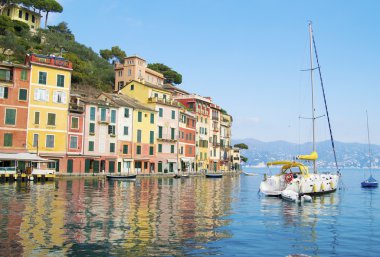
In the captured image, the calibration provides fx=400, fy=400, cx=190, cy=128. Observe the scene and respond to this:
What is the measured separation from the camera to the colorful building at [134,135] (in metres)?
67.0

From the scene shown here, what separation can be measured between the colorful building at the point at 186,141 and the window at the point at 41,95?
1195 inches

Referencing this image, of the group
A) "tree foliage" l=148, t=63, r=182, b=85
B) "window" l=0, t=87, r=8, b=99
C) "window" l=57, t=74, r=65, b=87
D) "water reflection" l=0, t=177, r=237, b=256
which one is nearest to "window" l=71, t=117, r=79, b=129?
"window" l=57, t=74, r=65, b=87

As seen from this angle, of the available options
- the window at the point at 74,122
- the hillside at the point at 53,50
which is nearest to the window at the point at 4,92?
the window at the point at 74,122

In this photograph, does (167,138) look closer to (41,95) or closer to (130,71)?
(130,71)

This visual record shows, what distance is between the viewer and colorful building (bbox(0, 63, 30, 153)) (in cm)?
5244

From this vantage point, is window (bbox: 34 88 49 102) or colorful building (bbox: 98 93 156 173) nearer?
window (bbox: 34 88 49 102)

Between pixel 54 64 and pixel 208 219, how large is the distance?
144ft

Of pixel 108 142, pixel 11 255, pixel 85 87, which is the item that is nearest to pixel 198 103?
pixel 85 87

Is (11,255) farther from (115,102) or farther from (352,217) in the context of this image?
(115,102)

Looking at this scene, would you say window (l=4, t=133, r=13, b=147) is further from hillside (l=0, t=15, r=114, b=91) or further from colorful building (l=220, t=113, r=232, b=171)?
colorful building (l=220, t=113, r=232, b=171)

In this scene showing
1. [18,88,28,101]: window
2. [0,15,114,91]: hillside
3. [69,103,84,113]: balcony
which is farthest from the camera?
[0,15,114,91]: hillside

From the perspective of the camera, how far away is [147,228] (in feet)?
57.7

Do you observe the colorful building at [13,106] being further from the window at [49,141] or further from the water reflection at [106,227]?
the water reflection at [106,227]

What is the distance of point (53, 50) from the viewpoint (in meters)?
85.0
